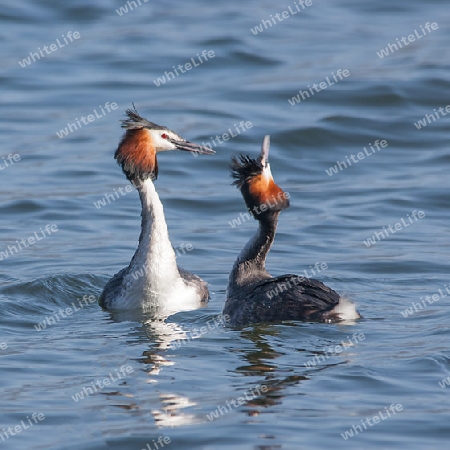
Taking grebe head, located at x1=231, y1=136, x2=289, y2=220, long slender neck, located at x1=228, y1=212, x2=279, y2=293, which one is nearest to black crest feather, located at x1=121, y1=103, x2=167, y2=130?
grebe head, located at x1=231, y1=136, x2=289, y2=220

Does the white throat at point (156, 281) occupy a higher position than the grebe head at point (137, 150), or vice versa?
the grebe head at point (137, 150)

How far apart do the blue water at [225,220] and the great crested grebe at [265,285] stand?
147mm

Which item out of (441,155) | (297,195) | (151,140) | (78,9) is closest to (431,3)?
(78,9)

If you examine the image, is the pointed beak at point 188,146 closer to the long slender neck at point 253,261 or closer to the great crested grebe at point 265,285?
the great crested grebe at point 265,285

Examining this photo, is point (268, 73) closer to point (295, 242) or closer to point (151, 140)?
point (295, 242)

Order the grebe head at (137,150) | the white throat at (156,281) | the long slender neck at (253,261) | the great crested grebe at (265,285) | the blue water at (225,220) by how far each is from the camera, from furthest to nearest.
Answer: the grebe head at (137,150) < the white throat at (156,281) < the long slender neck at (253,261) < the great crested grebe at (265,285) < the blue water at (225,220)

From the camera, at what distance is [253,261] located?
10031mm

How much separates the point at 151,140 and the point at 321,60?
454 inches

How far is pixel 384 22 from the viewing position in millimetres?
24469

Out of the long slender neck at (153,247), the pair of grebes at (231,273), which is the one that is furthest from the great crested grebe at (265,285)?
the long slender neck at (153,247)

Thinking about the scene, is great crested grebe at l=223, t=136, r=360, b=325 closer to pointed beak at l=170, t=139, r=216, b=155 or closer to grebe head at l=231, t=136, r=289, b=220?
grebe head at l=231, t=136, r=289, b=220

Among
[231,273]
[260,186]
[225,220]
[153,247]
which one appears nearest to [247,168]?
[260,186]

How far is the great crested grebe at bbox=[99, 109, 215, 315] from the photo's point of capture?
1043 centimetres

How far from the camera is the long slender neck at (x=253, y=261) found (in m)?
9.89
